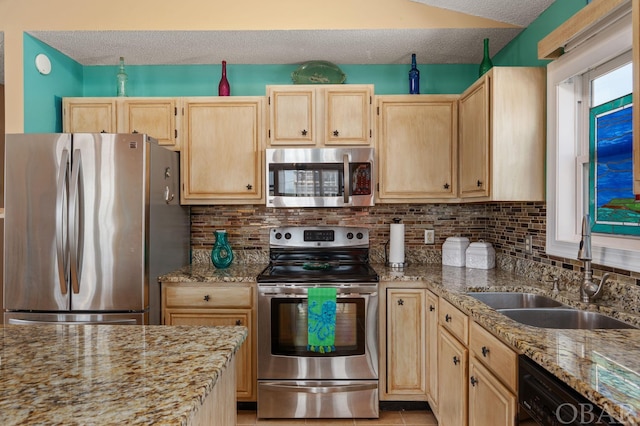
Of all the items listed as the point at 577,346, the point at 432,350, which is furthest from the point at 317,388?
the point at 577,346

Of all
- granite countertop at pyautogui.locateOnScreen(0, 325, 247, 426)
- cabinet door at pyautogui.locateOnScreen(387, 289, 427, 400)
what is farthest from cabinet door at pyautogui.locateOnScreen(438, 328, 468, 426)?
granite countertop at pyautogui.locateOnScreen(0, 325, 247, 426)

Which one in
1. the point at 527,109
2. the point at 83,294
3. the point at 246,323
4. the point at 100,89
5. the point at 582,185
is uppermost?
the point at 100,89

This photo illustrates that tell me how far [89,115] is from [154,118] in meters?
0.46

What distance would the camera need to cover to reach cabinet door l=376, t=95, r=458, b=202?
299cm

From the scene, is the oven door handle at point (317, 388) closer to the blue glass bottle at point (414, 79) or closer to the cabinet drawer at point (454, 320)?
the cabinet drawer at point (454, 320)

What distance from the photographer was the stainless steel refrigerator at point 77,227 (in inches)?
99.3

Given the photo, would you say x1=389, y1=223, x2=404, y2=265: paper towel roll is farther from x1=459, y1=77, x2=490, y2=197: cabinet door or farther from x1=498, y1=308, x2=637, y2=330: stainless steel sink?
x1=498, y1=308, x2=637, y2=330: stainless steel sink

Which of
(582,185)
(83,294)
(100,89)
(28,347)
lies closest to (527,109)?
(582,185)

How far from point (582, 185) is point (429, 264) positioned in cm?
129

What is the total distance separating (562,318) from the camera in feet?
6.02

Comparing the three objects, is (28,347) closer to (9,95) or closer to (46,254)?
(46,254)

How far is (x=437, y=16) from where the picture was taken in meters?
2.74

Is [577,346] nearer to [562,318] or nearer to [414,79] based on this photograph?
[562,318]

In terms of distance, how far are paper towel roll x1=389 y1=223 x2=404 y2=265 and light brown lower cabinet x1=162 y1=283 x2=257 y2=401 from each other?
1022 mm
